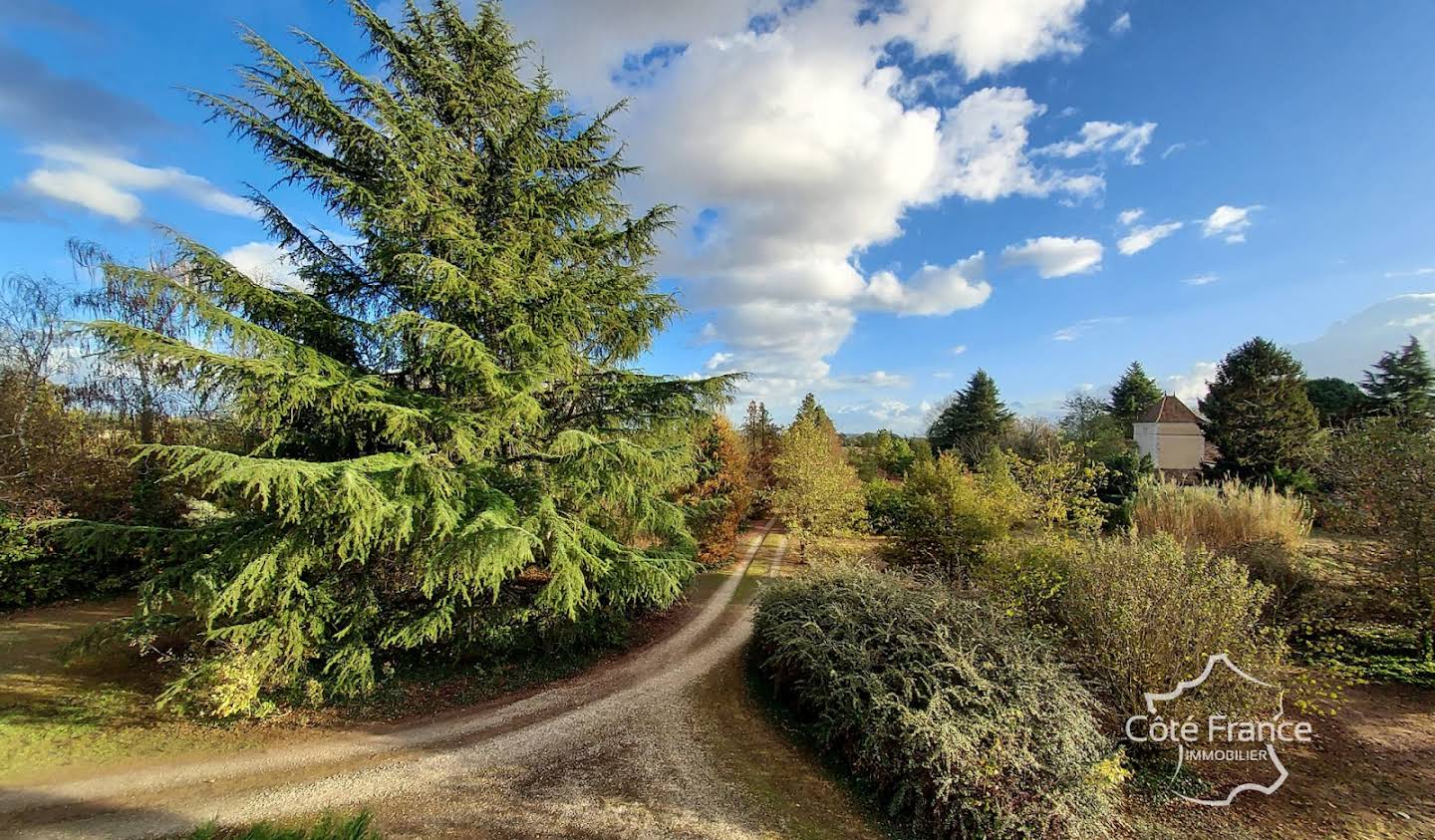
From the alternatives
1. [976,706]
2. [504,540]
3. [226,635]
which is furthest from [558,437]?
[976,706]

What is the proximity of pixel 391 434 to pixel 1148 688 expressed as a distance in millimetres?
10721

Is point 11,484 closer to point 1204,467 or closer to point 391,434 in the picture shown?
point 391,434

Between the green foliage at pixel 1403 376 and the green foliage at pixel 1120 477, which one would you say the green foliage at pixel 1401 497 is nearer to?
the green foliage at pixel 1120 477

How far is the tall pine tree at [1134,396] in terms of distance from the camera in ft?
123

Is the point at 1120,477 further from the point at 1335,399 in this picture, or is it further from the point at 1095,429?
the point at 1335,399

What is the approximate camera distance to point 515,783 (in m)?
5.80

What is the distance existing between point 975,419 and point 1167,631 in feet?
112

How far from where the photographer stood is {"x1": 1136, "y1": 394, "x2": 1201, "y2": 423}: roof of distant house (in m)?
32.2

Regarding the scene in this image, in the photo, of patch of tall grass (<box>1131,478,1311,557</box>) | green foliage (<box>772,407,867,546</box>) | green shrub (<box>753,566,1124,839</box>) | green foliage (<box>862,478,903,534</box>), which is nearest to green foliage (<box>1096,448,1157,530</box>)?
patch of tall grass (<box>1131,478,1311,557</box>)

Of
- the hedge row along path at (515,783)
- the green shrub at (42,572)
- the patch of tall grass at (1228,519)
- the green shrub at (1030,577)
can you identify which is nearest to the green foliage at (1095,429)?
the patch of tall grass at (1228,519)

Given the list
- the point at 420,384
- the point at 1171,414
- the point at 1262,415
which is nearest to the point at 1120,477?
the point at 1262,415

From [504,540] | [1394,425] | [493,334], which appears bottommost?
[504,540]

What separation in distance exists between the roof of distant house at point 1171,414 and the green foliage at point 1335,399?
5203mm

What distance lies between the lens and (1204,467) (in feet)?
85.8
